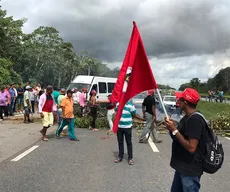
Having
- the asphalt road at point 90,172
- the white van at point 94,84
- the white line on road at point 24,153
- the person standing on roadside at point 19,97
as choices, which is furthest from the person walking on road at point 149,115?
the white van at point 94,84

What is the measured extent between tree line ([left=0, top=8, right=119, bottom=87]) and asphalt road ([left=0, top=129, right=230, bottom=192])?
1791cm

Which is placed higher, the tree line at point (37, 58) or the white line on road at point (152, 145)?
the tree line at point (37, 58)

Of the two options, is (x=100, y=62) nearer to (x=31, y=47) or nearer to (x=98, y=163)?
(x=31, y=47)

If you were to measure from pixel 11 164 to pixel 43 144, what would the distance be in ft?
8.65

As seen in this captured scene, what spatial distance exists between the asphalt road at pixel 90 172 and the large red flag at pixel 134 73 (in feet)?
5.61

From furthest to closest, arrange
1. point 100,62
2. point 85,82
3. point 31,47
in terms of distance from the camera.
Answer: point 100,62 → point 31,47 → point 85,82

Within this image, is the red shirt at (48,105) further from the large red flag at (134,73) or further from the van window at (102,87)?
the van window at (102,87)

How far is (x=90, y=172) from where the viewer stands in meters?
6.49

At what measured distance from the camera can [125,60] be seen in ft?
15.0

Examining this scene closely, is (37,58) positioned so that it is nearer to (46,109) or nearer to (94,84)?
(94,84)

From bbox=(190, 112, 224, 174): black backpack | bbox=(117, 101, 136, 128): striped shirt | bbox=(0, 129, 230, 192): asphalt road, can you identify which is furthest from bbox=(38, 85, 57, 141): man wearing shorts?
bbox=(190, 112, 224, 174): black backpack

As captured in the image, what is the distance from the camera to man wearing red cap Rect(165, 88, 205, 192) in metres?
3.20

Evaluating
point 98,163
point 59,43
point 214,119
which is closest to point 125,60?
point 98,163

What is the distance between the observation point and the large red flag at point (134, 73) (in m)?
4.11
